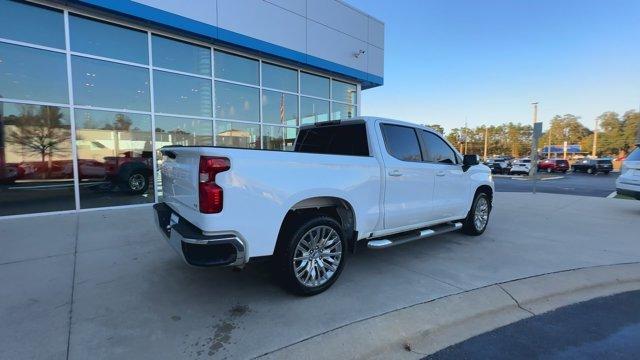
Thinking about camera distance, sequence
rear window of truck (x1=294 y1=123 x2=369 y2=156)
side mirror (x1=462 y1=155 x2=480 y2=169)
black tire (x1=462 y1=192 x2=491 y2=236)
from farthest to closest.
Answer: black tire (x1=462 y1=192 x2=491 y2=236)
side mirror (x1=462 y1=155 x2=480 y2=169)
rear window of truck (x1=294 y1=123 x2=369 y2=156)

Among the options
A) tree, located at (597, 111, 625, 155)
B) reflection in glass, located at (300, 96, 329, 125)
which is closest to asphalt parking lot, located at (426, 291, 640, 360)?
reflection in glass, located at (300, 96, 329, 125)

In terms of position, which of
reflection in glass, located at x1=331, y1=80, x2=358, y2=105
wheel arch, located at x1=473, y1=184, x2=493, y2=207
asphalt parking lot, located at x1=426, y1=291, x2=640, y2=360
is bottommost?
asphalt parking lot, located at x1=426, y1=291, x2=640, y2=360

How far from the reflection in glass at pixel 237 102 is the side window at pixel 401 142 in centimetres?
709

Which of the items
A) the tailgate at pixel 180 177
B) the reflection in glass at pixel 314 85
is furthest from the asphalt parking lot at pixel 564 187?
the tailgate at pixel 180 177

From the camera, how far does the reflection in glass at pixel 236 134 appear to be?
1037 cm

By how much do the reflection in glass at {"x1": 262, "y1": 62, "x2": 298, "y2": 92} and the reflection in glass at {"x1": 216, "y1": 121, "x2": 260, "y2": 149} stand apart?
1.58 meters

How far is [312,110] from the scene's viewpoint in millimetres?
12797

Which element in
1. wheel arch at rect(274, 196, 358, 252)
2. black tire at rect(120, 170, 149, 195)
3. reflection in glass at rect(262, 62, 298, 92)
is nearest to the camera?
wheel arch at rect(274, 196, 358, 252)

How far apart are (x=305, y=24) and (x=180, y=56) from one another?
14.0 feet

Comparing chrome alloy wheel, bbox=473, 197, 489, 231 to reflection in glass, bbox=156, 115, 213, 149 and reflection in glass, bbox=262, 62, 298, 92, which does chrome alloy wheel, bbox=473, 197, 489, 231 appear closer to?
reflection in glass, bbox=156, 115, 213, 149

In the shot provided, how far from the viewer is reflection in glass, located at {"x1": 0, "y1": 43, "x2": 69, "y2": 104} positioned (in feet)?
23.9

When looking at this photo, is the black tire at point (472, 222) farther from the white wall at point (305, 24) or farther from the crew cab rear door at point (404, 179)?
the white wall at point (305, 24)

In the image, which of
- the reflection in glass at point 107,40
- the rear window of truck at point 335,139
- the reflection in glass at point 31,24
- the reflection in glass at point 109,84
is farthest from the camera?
the reflection in glass at point 109,84

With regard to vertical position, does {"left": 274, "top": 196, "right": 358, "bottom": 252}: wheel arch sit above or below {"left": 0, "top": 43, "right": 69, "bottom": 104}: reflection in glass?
below
